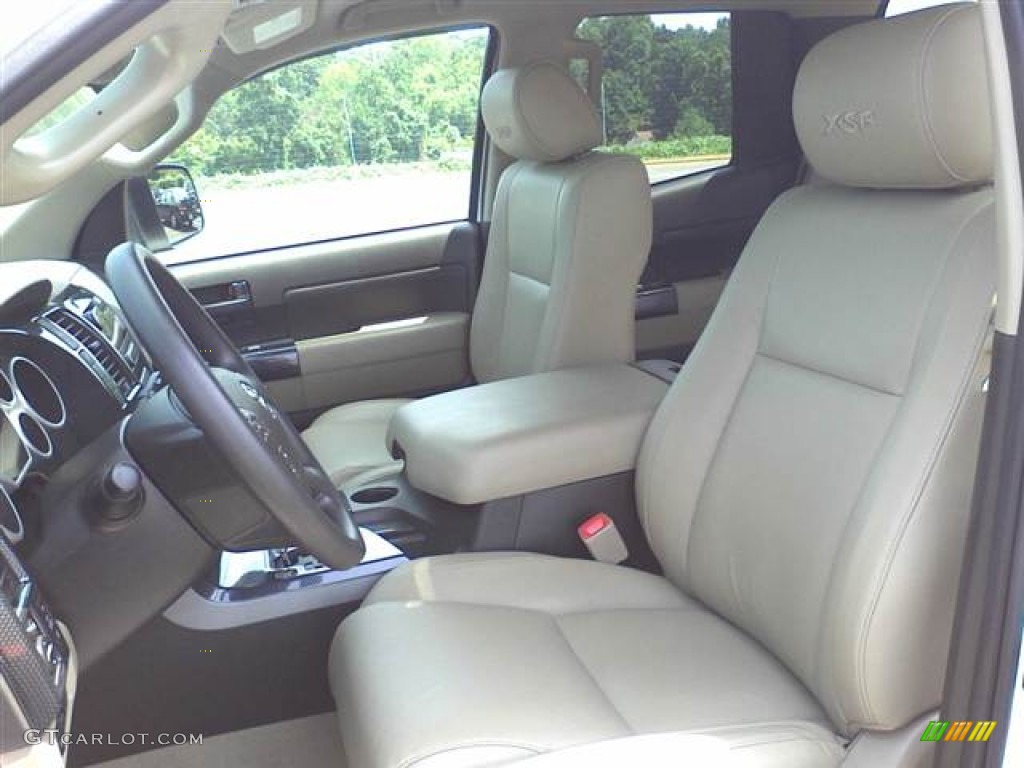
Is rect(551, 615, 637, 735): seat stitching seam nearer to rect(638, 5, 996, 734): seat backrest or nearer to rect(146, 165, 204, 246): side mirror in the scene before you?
rect(638, 5, 996, 734): seat backrest

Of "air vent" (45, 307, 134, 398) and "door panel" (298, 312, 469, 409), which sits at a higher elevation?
"air vent" (45, 307, 134, 398)

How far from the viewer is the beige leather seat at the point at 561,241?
2242mm

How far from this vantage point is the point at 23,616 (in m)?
0.99

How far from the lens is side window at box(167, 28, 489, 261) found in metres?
2.69

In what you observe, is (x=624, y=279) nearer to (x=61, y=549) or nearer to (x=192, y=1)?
(x=61, y=549)

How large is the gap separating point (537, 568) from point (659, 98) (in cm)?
195

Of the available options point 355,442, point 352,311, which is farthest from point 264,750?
point 352,311

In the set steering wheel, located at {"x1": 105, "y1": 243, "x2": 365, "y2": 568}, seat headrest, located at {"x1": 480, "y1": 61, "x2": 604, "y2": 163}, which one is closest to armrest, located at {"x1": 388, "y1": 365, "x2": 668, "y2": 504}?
steering wheel, located at {"x1": 105, "y1": 243, "x2": 365, "y2": 568}

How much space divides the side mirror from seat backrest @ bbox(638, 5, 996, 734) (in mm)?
1633

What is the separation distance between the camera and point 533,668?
1354 millimetres

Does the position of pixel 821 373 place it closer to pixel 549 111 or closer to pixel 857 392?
pixel 857 392

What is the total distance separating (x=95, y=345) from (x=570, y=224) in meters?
1.04

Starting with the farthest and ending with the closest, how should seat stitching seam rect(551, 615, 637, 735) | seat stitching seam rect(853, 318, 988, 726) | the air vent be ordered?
1. the air vent
2. seat stitching seam rect(551, 615, 637, 735)
3. seat stitching seam rect(853, 318, 988, 726)

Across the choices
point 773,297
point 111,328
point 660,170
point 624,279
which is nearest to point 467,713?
point 773,297
